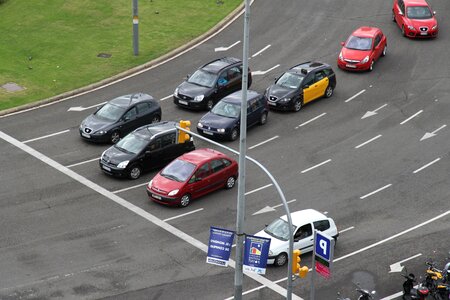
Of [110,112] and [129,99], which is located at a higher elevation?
[129,99]

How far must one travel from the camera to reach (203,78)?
43375mm

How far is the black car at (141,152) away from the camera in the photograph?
1412 inches

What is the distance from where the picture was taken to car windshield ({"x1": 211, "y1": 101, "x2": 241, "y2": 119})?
39750mm

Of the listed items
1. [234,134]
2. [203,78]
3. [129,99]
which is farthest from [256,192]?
[203,78]

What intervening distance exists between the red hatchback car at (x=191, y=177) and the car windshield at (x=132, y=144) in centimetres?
187

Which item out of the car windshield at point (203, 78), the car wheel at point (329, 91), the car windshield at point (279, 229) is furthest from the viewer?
the car wheel at point (329, 91)

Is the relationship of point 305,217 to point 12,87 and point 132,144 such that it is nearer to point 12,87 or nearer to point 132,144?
point 132,144

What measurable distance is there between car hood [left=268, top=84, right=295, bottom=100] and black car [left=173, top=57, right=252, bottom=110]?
1.92 meters

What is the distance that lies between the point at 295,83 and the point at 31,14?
19.4 metres

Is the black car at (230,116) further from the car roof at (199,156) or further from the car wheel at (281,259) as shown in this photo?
the car wheel at (281,259)

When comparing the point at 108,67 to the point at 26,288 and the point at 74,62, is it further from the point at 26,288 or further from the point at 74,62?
the point at 26,288

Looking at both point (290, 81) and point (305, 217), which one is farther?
point (290, 81)

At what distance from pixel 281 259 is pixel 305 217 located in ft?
5.56

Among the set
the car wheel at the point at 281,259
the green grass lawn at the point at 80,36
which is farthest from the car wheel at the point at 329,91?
the car wheel at the point at 281,259
